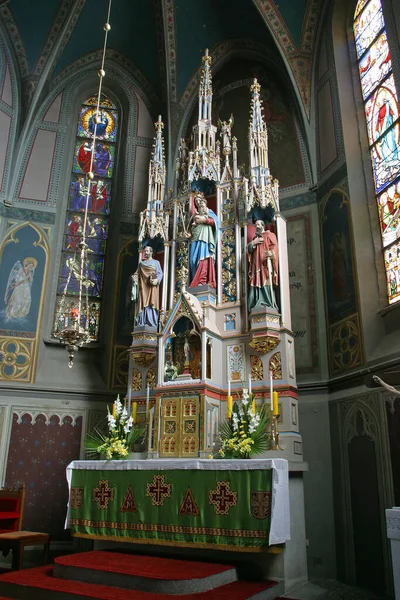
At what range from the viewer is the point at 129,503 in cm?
758

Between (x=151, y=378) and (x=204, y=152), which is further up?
(x=204, y=152)

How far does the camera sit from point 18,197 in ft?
39.4

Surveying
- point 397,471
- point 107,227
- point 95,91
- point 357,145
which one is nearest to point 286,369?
point 397,471

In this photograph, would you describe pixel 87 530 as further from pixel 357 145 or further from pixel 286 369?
pixel 357 145

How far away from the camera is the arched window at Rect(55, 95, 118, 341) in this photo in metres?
11.9

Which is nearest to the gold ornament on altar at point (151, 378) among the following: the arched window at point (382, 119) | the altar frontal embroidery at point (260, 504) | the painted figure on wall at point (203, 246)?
the painted figure on wall at point (203, 246)

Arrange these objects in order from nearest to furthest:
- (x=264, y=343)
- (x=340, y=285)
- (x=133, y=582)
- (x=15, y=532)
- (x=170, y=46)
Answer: (x=133, y=582) < (x=15, y=532) < (x=264, y=343) < (x=340, y=285) < (x=170, y=46)

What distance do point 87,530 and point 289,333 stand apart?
14.6 feet

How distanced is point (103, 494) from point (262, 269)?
14.7 ft

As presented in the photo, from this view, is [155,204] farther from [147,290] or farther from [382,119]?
[382,119]

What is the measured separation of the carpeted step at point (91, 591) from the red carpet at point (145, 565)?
0.19m

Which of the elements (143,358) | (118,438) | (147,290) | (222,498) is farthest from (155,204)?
(222,498)

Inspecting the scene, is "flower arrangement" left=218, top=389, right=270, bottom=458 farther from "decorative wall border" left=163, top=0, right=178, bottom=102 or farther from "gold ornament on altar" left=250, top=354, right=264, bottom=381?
"decorative wall border" left=163, top=0, right=178, bottom=102

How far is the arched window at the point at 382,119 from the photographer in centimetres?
884
